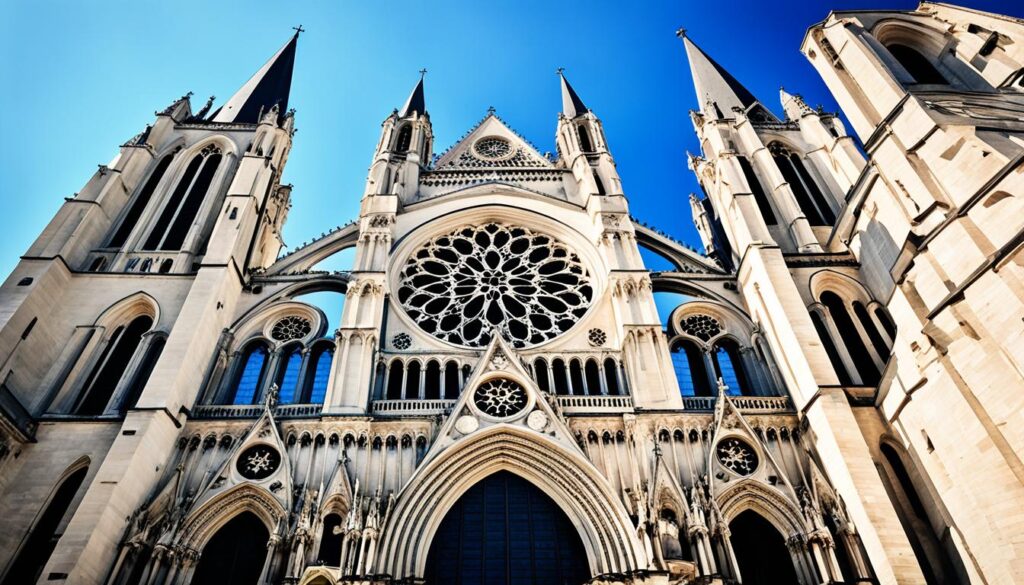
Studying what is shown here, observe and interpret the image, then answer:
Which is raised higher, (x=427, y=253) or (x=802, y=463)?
(x=427, y=253)

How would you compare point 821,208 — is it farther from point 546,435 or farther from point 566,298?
point 546,435

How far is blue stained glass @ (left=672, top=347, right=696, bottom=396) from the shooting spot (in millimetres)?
17844

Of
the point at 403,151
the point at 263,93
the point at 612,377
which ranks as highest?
the point at 263,93

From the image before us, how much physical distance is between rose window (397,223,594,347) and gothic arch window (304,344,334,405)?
2688 mm

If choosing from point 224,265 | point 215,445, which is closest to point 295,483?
point 215,445

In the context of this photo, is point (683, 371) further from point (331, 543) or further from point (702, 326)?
point (331, 543)

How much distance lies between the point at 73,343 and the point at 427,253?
407 inches

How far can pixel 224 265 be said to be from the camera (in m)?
18.7

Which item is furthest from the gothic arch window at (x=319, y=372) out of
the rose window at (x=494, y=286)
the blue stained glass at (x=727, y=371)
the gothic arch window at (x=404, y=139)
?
the blue stained glass at (x=727, y=371)

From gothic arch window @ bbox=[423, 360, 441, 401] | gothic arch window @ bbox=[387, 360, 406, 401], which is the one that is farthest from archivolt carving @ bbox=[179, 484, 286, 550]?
gothic arch window @ bbox=[423, 360, 441, 401]

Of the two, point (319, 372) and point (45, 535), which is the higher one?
point (319, 372)

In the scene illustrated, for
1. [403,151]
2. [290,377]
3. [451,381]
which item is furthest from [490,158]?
[290,377]

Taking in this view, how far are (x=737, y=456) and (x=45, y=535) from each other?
612 inches

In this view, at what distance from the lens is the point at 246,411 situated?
16.2m
